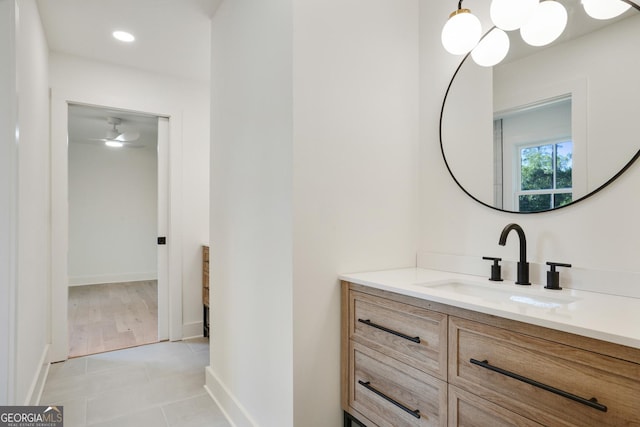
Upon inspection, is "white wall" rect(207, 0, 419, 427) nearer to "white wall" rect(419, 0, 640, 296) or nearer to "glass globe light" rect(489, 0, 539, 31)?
"white wall" rect(419, 0, 640, 296)

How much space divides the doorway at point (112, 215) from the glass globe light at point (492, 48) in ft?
13.5

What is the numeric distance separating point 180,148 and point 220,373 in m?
2.11

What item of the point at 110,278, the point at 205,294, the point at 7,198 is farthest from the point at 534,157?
the point at 110,278

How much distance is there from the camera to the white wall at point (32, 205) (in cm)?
177

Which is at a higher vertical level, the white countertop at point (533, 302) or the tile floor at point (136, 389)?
the white countertop at point (533, 302)

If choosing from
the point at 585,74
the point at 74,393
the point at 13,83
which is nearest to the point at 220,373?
the point at 74,393

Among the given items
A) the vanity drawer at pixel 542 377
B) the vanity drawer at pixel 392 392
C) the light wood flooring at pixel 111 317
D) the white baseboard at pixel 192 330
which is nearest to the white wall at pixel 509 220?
the vanity drawer at pixel 542 377

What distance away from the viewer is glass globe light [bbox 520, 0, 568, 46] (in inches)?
52.2

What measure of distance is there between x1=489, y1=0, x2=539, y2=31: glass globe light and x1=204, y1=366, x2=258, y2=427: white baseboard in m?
2.07

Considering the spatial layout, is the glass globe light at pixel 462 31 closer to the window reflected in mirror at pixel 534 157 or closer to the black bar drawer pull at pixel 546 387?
the window reflected in mirror at pixel 534 157

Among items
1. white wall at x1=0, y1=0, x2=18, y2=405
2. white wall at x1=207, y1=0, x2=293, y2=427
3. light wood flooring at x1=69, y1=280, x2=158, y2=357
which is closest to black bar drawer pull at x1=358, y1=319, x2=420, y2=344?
white wall at x1=207, y1=0, x2=293, y2=427

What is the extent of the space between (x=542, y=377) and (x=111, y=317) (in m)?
4.32

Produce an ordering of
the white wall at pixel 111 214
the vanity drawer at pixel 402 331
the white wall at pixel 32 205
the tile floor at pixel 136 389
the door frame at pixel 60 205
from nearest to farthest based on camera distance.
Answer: the vanity drawer at pixel 402 331 < the white wall at pixel 32 205 < the tile floor at pixel 136 389 < the door frame at pixel 60 205 < the white wall at pixel 111 214

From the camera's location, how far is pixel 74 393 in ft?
7.59
